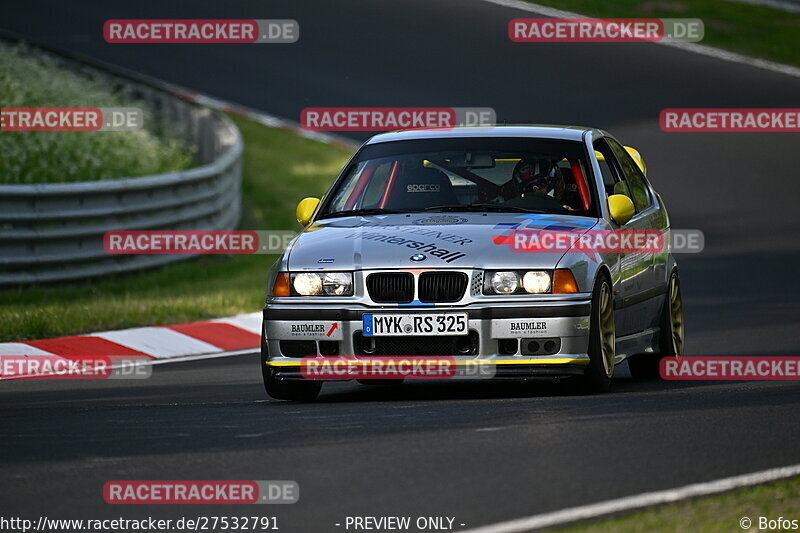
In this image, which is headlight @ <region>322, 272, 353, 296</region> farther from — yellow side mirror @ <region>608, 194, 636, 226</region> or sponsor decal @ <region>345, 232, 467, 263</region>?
yellow side mirror @ <region>608, 194, 636, 226</region>

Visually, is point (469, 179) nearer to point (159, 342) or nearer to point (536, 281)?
point (536, 281)

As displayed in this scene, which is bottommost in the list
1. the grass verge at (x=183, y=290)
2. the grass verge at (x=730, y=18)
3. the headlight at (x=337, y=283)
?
the grass verge at (x=183, y=290)

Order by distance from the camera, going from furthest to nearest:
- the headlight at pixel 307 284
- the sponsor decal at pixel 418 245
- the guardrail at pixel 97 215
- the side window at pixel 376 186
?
the guardrail at pixel 97 215 < the side window at pixel 376 186 < the headlight at pixel 307 284 < the sponsor decal at pixel 418 245

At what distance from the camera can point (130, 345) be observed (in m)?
12.6

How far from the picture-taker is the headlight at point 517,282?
8.71m

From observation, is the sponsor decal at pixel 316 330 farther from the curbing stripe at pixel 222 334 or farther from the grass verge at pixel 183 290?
the grass verge at pixel 183 290

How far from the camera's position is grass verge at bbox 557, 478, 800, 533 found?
550 cm

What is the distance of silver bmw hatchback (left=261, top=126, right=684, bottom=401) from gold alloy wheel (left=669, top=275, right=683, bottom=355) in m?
0.65

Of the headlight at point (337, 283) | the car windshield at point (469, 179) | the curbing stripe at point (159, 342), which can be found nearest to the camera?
the headlight at point (337, 283)

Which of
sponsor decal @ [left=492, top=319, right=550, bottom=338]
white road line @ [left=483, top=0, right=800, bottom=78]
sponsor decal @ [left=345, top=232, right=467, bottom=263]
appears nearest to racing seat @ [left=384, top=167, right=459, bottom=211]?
sponsor decal @ [left=345, top=232, right=467, bottom=263]

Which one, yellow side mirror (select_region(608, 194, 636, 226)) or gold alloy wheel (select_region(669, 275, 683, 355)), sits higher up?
yellow side mirror (select_region(608, 194, 636, 226))

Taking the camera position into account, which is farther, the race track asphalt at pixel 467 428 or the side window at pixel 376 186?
the side window at pixel 376 186

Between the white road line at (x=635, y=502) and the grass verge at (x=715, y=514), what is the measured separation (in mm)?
73

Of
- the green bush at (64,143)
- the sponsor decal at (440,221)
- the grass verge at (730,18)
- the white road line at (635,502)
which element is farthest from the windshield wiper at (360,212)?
the grass verge at (730,18)
